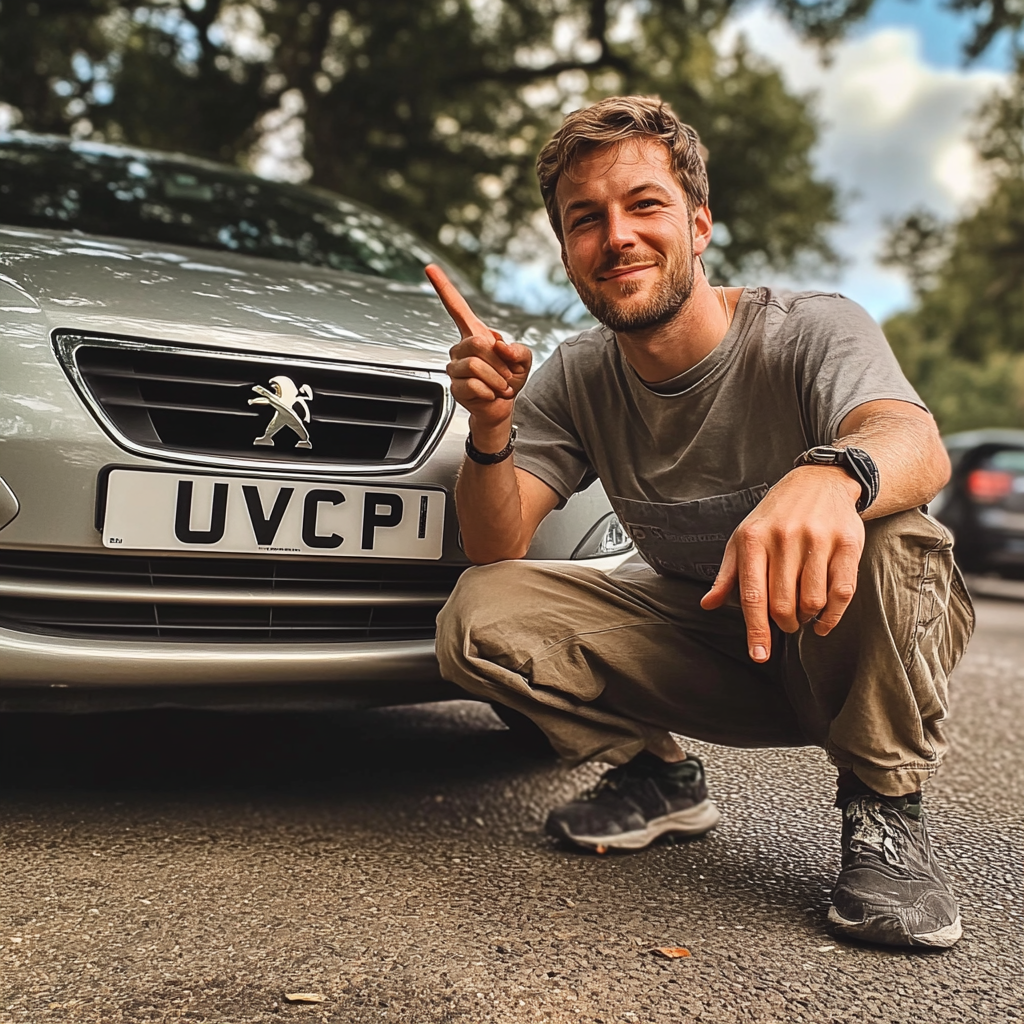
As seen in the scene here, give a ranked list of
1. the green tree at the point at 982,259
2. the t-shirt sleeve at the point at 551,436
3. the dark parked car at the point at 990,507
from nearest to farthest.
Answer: the t-shirt sleeve at the point at 551,436, the dark parked car at the point at 990,507, the green tree at the point at 982,259

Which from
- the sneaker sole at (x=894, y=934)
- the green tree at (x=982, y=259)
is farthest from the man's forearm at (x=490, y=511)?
the green tree at (x=982, y=259)

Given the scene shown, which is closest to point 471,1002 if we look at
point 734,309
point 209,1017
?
point 209,1017

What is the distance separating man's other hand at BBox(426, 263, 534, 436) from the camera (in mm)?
1942

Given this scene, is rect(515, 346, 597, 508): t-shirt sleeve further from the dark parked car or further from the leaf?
the dark parked car

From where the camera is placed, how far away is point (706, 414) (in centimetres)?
210

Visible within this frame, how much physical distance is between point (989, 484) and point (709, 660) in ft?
25.3

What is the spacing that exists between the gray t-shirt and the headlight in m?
0.11

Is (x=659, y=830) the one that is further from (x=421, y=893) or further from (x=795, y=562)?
(x=795, y=562)

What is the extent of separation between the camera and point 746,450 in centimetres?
207

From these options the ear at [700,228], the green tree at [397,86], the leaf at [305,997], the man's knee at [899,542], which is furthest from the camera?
the green tree at [397,86]

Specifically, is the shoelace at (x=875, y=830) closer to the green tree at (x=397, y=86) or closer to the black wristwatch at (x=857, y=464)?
the black wristwatch at (x=857, y=464)

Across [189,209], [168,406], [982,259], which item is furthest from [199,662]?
[982,259]

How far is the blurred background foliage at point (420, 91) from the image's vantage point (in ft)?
36.9

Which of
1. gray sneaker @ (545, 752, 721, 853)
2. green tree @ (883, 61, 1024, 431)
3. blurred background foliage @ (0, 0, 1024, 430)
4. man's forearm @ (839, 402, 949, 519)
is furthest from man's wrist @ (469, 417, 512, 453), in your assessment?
green tree @ (883, 61, 1024, 431)
